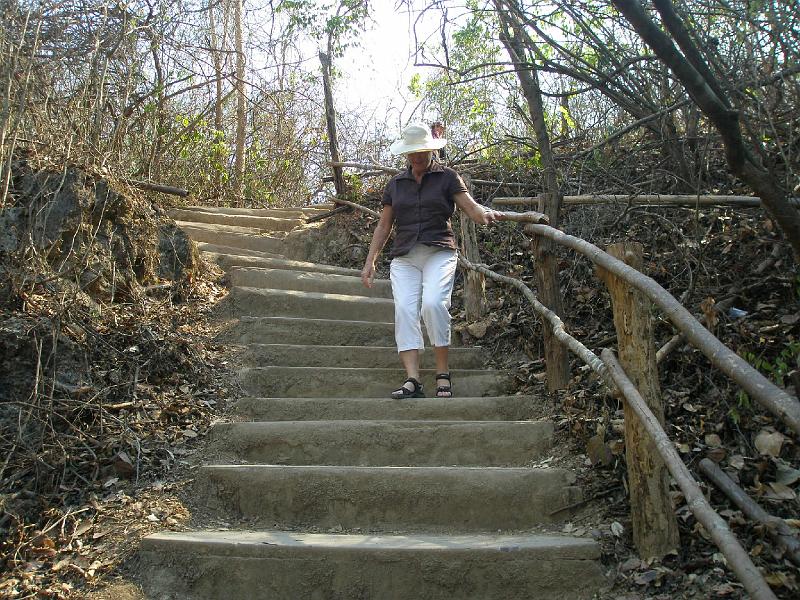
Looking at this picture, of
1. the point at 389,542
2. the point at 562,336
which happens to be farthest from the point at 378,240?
the point at 389,542

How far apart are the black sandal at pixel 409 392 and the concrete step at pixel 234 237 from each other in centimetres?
371

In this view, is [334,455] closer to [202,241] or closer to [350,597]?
[350,597]

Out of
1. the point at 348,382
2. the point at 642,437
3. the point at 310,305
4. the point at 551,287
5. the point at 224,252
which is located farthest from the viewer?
the point at 224,252

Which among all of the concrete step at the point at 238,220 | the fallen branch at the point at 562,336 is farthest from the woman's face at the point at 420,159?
the concrete step at the point at 238,220

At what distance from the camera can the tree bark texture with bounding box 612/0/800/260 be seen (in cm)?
236

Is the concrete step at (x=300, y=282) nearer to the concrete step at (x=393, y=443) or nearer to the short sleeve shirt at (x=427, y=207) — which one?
the short sleeve shirt at (x=427, y=207)

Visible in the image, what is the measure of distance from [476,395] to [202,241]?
3.85 metres

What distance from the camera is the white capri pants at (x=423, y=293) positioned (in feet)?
13.9

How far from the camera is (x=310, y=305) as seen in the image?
5707 mm

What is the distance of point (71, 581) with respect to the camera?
284cm

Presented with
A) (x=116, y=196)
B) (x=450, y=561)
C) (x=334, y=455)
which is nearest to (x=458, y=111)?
(x=116, y=196)

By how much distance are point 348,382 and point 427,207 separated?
1135 millimetres

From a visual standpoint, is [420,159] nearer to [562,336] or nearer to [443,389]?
[443,389]

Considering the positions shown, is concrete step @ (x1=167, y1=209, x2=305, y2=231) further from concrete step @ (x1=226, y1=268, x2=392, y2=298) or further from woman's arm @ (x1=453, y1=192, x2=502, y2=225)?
woman's arm @ (x1=453, y1=192, x2=502, y2=225)
